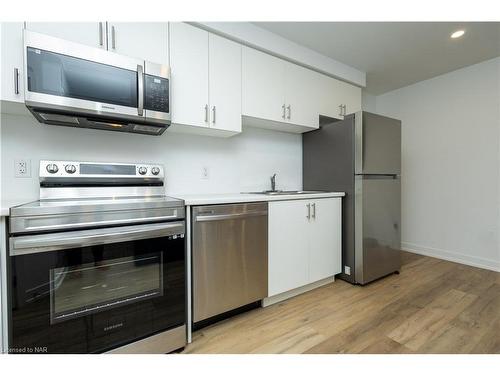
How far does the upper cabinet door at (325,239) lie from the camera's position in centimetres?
210

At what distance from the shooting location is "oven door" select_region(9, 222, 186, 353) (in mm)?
1000

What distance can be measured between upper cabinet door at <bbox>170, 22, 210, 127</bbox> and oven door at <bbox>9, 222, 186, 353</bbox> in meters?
Answer: 0.84

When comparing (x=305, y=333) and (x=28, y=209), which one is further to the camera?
(x=305, y=333)

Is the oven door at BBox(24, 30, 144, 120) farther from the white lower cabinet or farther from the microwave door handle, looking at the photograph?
the white lower cabinet

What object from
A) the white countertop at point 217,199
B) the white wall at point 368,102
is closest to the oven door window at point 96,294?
Answer: the white countertop at point 217,199

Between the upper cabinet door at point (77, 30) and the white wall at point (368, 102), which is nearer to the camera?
the upper cabinet door at point (77, 30)

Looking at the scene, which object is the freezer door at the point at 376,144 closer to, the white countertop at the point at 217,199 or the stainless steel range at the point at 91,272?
the white countertop at the point at 217,199

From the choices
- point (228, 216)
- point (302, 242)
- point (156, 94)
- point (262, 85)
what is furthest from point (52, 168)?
point (302, 242)

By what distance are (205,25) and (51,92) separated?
1134 millimetres

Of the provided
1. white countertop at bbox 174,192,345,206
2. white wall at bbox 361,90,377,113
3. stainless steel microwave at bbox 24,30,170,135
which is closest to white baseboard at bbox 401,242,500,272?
white countertop at bbox 174,192,345,206

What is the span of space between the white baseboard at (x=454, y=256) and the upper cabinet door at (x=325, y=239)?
167cm
